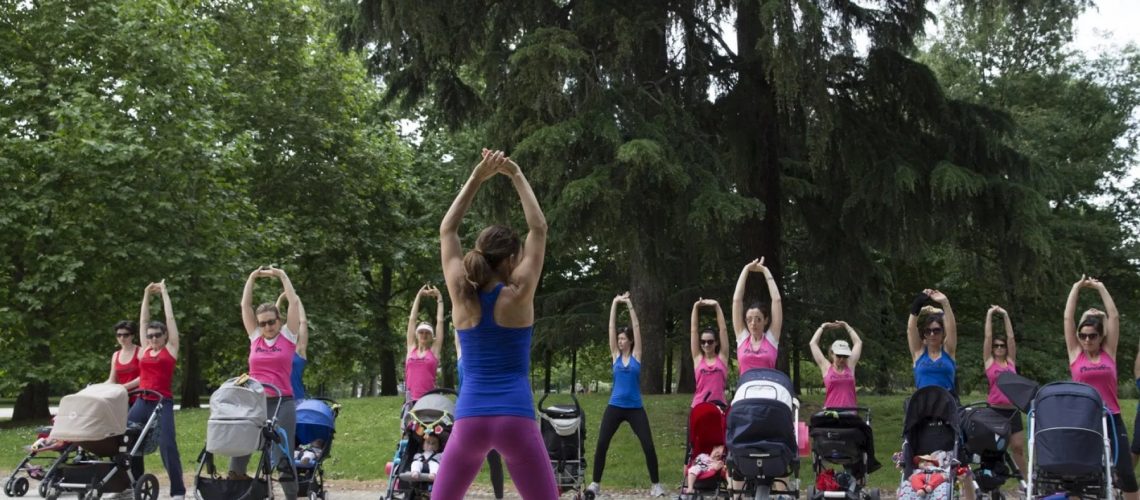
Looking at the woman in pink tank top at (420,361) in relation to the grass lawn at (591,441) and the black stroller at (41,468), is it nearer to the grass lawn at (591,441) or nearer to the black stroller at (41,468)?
the grass lawn at (591,441)

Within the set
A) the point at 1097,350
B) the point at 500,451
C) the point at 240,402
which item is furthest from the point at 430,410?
the point at 1097,350

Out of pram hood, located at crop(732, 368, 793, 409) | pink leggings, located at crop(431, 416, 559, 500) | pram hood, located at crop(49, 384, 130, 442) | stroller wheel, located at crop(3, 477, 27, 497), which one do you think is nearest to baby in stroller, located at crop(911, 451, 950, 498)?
pram hood, located at crop(732, 368, 793, 409)

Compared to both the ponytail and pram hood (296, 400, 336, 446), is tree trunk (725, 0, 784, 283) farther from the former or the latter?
the ponytail

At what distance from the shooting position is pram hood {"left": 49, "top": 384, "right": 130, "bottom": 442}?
30.5 feet

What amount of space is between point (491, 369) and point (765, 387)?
14.5ft

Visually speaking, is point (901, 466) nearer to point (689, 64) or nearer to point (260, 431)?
point (260, 431)

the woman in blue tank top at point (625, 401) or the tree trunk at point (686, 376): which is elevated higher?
the tree trunk at point (686, 376)

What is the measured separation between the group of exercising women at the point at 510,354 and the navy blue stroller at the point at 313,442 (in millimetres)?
518

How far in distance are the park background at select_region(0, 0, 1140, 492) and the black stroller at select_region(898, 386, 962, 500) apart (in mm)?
3342

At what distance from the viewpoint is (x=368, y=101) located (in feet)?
104

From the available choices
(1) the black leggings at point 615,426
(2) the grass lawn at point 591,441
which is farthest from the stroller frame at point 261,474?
(2) the grass lawn at point 591,441

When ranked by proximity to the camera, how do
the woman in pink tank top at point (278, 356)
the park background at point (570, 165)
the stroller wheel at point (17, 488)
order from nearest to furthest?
the woman in pink tank top at point (278, 356), the stroller wheel at point (17, 488), the park background at point (570, 165)

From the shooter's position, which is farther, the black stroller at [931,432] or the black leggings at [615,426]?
the black leggings at [615,426]

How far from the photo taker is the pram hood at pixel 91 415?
9.30 metres
